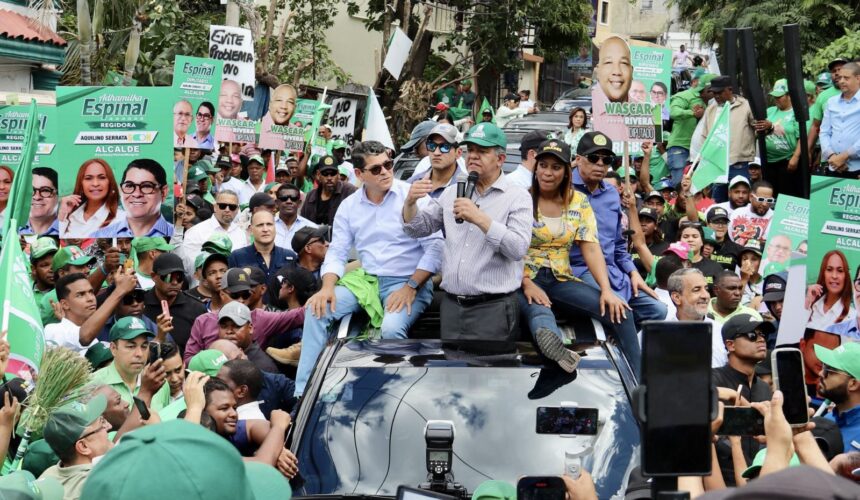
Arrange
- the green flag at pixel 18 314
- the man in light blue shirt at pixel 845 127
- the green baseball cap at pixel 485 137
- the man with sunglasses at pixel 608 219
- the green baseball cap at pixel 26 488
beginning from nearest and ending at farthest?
the green baseball cap at pixel 26 488, the green flag at pixel 18 314, the green baseball cap at pixel 485 137, the man with sunglasses at pixel 608 219, the man in light blue shirt at pixel 845 127

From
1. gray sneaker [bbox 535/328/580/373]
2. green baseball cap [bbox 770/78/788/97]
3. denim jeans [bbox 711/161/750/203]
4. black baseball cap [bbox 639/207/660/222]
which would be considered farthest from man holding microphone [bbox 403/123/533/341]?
green baseball cap [bbox 770/78/788/97]

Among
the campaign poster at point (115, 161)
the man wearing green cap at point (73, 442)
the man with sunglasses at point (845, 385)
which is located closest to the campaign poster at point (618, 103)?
the campaign poster at point (115, 161)

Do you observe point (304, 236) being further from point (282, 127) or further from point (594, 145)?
point (282, 127)

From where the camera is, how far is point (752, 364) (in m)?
7.32

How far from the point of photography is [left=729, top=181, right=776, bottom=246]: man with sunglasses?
12242 millimetres

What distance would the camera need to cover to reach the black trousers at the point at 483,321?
6.24 m

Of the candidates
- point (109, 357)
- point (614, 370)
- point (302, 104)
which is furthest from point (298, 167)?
point (614, 370)

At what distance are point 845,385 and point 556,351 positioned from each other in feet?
4.70

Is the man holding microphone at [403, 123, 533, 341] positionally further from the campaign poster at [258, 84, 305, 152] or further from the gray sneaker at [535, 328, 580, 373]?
the campaign poster at [258, 84, 305, 152]

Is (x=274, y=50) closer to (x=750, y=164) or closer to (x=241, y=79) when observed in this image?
(x=241, y=79)

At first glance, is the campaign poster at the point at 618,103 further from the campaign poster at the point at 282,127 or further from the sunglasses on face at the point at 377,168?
the campaign poster at the point at 282,127

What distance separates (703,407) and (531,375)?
98.2 inches

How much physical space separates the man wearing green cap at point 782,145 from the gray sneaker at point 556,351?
9370mm

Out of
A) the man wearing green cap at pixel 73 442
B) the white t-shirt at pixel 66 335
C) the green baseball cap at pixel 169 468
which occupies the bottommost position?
the white t-shirt at pixel 66 335
